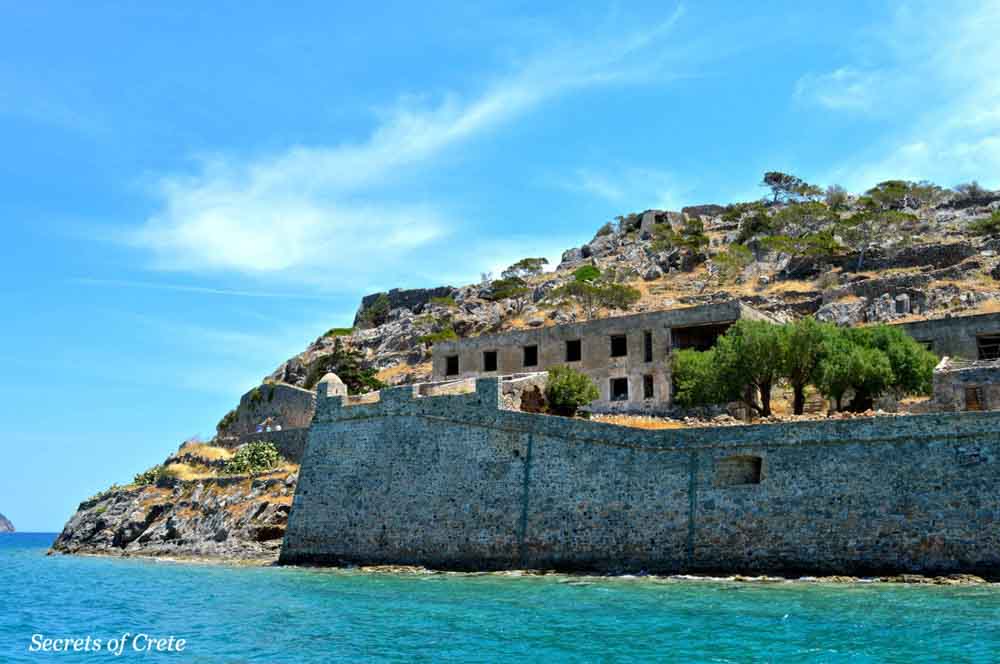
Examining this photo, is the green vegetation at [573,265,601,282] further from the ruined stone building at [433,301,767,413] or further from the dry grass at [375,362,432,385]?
the ruined stone building at [433,301,767,413]

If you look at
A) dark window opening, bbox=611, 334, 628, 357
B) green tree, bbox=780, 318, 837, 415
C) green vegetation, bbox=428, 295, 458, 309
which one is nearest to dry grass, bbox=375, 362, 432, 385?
green vegetation, bbox=428, 295, 458, 309

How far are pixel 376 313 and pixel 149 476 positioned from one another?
36606mm

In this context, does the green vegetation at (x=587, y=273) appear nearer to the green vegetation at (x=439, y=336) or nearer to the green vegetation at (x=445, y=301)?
the green vegetation at (x=445, y=301)

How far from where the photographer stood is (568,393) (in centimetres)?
3462

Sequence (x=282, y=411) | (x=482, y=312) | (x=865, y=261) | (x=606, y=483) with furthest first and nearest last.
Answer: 1. (x=482, y=312)
2. (x=865, y=261)
3. (x=282, y=411)
4. (x=606, y=483)

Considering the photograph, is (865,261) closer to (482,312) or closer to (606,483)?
(482,312)

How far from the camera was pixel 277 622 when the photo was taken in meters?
21.0

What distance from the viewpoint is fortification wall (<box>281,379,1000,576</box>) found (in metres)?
22.0

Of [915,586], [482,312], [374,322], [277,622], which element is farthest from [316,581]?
[374,322]

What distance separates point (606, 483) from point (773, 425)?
15.9ft

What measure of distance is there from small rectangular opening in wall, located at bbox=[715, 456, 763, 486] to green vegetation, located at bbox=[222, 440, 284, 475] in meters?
22.4

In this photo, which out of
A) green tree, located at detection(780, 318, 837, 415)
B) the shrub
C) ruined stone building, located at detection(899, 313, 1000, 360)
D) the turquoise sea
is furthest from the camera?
ruined stone building, located at detection(899, 313, 1000, 360)

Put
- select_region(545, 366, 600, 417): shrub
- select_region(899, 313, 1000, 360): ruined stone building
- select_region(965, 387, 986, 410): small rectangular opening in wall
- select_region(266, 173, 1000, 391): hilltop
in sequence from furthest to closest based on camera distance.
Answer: select_region(266, 173, 1000, 391): hilltop, select_region(899, 313, 1000, 360): ruined stone building, select_region(545, 366, 600, 417): shrub, select_region(965, 387, 986, 410): small rectangular opening in wall

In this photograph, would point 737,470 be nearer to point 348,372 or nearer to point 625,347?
point 625,347
